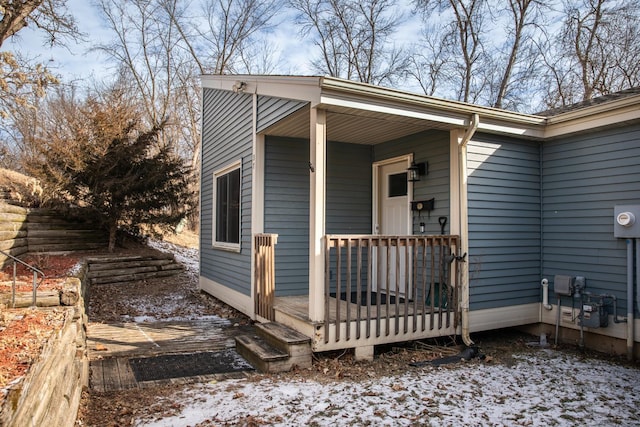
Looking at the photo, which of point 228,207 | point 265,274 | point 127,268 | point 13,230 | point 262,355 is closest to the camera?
point 262,355

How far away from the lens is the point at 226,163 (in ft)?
23.6

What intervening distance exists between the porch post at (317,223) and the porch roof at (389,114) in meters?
0.30

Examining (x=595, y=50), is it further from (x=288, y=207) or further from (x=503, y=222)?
(x=288, y=207)

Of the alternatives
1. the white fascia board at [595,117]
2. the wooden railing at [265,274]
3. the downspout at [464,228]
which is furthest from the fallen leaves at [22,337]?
the white fascia board at [595,117]

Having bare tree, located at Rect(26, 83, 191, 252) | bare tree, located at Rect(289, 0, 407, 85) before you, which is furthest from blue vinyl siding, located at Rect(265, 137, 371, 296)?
bare tree, located at Rect(289, 0, 407, 85)

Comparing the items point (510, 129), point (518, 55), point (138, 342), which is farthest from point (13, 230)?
point (518, 55)

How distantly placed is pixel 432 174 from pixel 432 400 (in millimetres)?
2951

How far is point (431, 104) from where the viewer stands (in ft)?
14.9

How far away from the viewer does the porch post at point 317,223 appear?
4.08 meters

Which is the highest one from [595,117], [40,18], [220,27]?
[220,27]

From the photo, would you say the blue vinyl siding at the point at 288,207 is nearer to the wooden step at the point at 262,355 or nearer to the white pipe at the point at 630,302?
the wooden step at the point at 262,355

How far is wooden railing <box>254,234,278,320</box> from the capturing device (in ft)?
16.8

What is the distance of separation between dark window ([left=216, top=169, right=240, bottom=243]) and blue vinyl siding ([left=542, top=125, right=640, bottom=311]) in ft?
14.4

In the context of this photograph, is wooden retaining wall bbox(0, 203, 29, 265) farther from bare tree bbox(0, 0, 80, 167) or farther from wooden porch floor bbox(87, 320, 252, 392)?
wooden porch floor bbox(87, 320, 252, 392)
